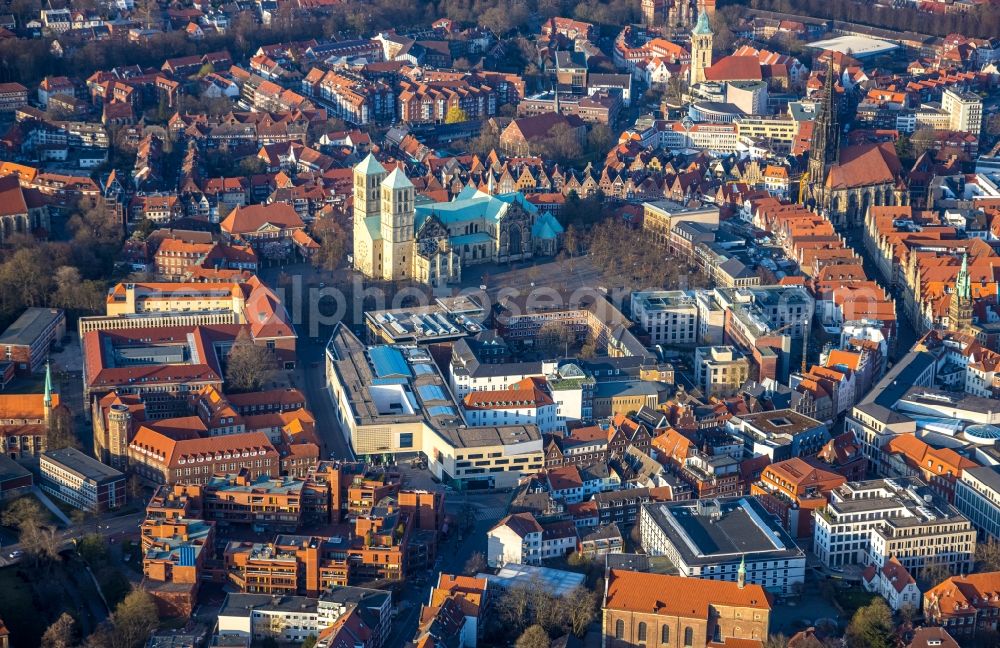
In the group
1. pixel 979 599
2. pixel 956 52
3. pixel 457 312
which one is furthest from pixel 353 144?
pixel 979 599

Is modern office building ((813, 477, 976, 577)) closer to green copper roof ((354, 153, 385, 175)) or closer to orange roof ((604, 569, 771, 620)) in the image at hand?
orange roof ((604, 569, 771, 620))

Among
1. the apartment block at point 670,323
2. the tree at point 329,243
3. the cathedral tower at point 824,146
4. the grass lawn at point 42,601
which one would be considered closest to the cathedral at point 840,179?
the cathedral tower at point 824,146

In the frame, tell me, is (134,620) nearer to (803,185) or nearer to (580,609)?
(580,609)

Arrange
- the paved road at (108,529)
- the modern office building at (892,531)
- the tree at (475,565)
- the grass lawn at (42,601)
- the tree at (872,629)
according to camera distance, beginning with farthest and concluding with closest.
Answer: the paved road at (108,529) → the modern office building at (892,531) → the tree at (475,565) → the grass lawn at (42,601) → the tree at (872,629)

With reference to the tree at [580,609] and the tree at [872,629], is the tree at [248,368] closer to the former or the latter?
the tree at [580,609]

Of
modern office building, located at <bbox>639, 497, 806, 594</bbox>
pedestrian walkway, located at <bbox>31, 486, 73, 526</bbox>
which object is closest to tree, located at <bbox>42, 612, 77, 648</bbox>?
pedestrian walkway, located at <bbox>31, 486, 73, 526</bbox>

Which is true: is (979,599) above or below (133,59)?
below

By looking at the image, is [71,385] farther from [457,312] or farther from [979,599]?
[979,599]
